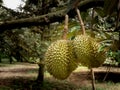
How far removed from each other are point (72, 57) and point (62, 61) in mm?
27

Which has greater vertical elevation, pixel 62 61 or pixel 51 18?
pixel 51 18

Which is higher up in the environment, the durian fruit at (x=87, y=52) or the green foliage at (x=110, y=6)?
the green foliage at (x=110, y=6)

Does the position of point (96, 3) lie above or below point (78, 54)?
above

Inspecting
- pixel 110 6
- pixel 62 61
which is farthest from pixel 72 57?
pixel 110 6

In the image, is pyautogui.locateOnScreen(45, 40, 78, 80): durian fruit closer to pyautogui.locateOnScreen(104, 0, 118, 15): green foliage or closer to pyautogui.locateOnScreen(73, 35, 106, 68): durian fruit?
pyautogui.locateOnScreen(73, 35, 106, 68): durian fruit

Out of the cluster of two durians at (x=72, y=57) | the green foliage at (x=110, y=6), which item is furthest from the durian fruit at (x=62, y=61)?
the green foliage at (x=110, y=6)

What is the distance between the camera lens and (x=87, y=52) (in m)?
0.73

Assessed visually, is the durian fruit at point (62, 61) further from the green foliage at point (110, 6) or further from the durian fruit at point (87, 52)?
the green foliage at point (110, 6)

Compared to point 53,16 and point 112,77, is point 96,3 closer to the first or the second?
point 53,16

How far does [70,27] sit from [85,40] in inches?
9.9

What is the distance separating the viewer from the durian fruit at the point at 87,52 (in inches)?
28.5

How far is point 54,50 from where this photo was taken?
77 cm

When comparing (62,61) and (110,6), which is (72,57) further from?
(110,6)

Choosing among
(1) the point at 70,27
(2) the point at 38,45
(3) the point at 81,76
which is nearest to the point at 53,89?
(2) the point at 38,45
